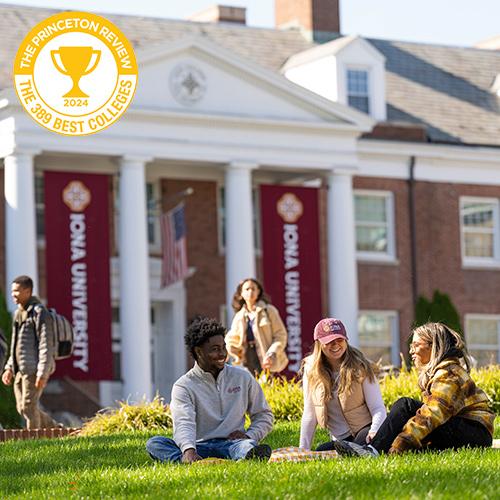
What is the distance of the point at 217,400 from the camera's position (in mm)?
12680

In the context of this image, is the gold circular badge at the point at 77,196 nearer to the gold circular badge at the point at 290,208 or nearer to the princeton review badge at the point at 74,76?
the princeton review badge at the point at 74,76

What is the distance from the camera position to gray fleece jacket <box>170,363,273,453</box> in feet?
41.2

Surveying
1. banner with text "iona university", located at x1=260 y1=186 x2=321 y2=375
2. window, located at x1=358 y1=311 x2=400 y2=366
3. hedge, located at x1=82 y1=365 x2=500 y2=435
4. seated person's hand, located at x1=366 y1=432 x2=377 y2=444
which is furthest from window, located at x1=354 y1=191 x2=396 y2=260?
seated person's hand, located at x1=366 y1=432 x2=377 y2=444

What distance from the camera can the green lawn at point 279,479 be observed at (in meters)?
10.3

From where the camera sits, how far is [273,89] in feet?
120

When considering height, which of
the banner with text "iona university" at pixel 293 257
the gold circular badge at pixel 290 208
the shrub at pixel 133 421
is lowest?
the shrub at pixel 133 421

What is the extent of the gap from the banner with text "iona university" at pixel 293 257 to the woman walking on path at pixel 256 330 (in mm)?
16806

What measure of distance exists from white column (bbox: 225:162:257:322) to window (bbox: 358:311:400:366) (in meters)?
4.32

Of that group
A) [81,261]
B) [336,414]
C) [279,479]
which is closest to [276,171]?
[81,261]

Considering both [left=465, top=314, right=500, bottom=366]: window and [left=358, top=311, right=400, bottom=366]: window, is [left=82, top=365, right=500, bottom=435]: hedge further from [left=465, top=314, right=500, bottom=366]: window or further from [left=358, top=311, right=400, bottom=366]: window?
[left=465, top=314, right=500, bottom=366]: window

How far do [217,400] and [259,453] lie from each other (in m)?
0.54

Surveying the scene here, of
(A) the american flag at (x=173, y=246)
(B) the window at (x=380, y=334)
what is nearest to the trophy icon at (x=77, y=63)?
(A) the american flag at (x=173, y=246)

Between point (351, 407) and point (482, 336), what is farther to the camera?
point (482, 336)

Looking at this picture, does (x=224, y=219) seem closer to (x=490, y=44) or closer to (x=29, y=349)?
(x=490, y=44)
